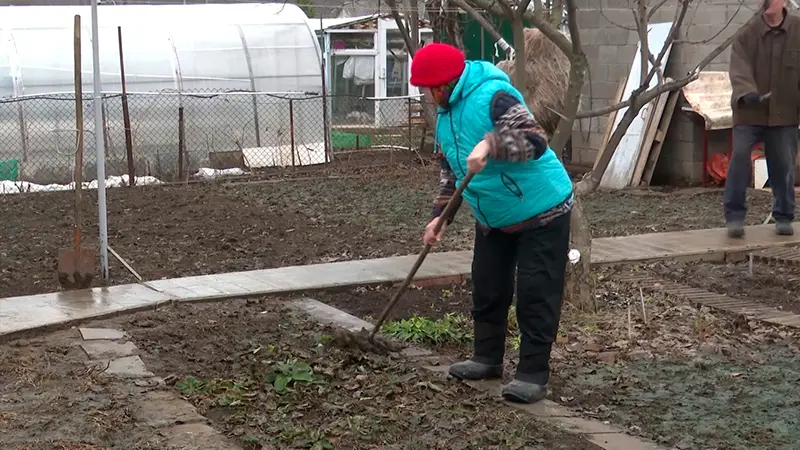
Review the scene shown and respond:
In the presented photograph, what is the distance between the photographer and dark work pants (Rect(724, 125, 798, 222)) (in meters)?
8.40

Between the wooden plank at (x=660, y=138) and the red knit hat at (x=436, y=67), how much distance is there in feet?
27.6

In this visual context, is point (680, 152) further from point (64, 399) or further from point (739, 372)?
point (64, 399)

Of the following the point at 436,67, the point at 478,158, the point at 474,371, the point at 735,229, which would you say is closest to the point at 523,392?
the point at 474,371

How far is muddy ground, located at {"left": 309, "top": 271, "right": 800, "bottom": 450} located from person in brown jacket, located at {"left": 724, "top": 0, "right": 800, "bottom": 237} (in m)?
2.09

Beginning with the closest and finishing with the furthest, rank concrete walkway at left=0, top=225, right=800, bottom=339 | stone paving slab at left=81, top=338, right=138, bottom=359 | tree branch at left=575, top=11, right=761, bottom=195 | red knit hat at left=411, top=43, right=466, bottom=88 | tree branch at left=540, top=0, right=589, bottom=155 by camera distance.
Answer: red knit hat at left=411, top=43, right=466, bottom=88
stone paving slab at left=81, top=338, right=138, bottom=359
tree branch at left=540, top=0, right=589, bottom=155
tree branch at left=575, top=11, right=761, bottom=195
concrete walkway at left=0, top=225, right=800, bottom=339

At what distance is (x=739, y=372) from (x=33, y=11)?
1305 centimetres

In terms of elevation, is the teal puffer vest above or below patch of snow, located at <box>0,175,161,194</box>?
above

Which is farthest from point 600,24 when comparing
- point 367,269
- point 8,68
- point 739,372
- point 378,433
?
point 378,433

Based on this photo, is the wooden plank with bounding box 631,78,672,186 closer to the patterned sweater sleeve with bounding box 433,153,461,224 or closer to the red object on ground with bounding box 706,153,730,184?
the red object on ground with bounding box 706,153,730,184

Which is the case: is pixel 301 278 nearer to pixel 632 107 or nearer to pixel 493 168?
pixel 632 107

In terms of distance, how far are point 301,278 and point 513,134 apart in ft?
10.7

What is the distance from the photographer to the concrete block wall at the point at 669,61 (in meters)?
11.9

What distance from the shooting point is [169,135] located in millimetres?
14945

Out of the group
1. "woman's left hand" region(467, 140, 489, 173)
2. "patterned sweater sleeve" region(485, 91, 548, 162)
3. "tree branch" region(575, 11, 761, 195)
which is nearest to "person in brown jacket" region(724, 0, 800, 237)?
"tree branch" region(575, 11, 761, 195)
